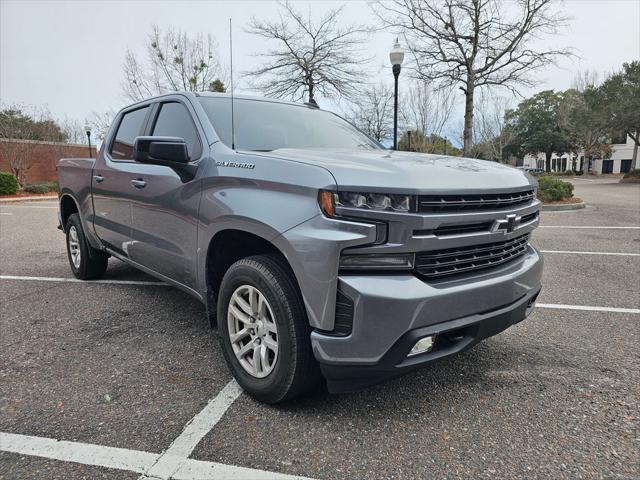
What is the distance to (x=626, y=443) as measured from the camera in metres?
2.23

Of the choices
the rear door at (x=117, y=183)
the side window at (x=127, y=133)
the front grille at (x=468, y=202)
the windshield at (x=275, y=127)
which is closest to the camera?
the front grille at (x=468, y=202)

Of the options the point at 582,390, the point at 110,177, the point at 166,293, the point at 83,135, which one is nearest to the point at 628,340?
the point at 582,390

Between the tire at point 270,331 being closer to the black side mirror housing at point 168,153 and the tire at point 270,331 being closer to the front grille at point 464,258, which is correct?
the front grille at point 464,258

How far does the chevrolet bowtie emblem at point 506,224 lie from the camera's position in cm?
244

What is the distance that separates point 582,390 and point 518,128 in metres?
72.7

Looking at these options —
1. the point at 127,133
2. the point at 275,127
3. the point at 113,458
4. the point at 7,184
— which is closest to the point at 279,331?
the point at 113,458

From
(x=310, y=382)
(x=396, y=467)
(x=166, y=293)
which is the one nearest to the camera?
(x=396, y=467)

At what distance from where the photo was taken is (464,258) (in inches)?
92.4

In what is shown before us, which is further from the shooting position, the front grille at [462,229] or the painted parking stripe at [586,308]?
the painted parking stripe at [586,308]

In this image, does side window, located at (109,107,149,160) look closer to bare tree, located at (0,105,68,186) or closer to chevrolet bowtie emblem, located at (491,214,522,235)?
chevrolet bowtie emblem, located at (491,214,522,235)

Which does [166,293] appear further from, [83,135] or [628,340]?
[83,135]

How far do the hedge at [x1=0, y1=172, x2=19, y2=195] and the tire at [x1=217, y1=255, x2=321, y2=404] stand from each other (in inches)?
868

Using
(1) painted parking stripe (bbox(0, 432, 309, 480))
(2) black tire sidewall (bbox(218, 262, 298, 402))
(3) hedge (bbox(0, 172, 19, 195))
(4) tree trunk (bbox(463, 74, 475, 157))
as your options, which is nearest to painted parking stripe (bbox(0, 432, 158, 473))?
(1) painted parking stripe (bbox(0, 432, 309, 480))

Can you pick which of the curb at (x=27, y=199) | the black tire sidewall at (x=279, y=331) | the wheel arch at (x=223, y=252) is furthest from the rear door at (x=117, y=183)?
the curb at (x=27, y=199)
